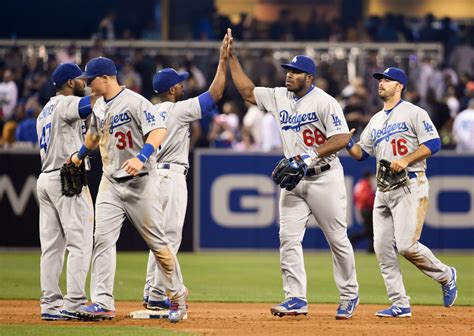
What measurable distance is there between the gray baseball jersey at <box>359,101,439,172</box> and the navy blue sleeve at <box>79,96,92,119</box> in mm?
3049

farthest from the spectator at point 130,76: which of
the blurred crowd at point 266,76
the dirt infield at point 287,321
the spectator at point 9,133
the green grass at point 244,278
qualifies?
the dirt infield at point 287,321

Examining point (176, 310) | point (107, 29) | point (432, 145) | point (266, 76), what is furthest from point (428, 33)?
point (176, 310)

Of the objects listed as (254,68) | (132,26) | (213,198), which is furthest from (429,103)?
(132,26)

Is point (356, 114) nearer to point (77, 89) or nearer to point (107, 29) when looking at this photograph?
point (107, 29)

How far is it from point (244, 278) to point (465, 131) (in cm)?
678

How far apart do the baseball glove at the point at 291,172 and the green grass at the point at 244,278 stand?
308 cm

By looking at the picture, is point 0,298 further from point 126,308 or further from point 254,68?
point 254,68

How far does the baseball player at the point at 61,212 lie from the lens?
1035 centimetres

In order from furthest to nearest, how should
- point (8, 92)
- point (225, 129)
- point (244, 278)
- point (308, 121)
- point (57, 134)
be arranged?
point (8, 92)
point (225, 129)
point (244, 278)
point (308, 121)
point (57, 134)

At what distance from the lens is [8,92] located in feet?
76.4

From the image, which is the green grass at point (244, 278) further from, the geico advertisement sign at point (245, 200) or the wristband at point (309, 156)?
the wristband at point (309, 156)

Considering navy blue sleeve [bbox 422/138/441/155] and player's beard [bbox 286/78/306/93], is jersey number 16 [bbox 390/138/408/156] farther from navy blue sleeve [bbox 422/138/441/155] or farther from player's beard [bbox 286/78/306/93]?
player's beard [bbox 286/78/306/93]

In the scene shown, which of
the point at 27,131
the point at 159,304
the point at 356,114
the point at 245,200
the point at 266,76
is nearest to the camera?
the point at 159,304

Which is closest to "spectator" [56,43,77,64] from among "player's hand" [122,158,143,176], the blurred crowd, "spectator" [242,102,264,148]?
the blurred crowd
